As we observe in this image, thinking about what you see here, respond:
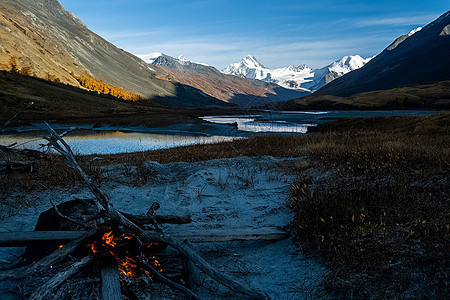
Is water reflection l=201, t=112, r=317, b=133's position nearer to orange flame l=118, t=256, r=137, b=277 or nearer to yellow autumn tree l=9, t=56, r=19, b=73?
orange flame l=118, t=256, r=137, b=277

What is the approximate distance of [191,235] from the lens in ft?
15.9

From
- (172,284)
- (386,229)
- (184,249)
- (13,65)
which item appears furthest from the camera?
(13,65)

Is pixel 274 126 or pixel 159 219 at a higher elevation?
pixel 274 126

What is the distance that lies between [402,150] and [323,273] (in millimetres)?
6067

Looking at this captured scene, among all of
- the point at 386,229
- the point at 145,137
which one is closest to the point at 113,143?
the point at 145,137

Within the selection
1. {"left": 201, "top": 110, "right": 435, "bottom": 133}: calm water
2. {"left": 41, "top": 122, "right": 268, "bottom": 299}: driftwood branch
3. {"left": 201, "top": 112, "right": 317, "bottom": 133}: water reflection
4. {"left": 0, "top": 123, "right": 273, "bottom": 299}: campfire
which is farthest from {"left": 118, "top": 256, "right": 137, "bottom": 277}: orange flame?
{"left": 201, "top": 110, "right": 435, "bottom": 133}: calm water

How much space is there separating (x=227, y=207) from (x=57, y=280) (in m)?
4.63

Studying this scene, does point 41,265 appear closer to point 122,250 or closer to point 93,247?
point 93,247

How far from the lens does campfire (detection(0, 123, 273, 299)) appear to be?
339 centimetres

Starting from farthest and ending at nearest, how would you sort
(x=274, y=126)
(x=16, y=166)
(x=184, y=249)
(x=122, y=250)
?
(x=274, y=126)
(x=16, y=166)
(x=122, y=250)
(x=184, y=249)

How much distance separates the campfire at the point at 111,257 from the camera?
3.39 metres

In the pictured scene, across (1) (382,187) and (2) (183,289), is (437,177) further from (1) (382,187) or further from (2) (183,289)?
(2) (183,289)

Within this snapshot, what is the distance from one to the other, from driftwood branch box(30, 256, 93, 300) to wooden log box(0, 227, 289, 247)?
1.92 feet

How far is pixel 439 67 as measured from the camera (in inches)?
7515
